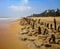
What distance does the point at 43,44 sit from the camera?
4.20 ft

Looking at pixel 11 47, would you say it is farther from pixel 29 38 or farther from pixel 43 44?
pixel 43 44

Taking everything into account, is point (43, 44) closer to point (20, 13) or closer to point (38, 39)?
point (38, 39)

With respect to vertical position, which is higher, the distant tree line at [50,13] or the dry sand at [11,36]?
the distant tree line at [50,13]

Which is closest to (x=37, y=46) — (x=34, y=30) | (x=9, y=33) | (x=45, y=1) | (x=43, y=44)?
(x=43, y=44)

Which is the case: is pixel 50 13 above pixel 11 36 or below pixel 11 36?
above

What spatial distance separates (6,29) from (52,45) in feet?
1.57

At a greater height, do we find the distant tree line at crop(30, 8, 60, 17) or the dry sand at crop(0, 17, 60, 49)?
the distant tree line at crop(30, 8, 60, 17)

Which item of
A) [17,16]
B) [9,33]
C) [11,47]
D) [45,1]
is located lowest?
[11,47]

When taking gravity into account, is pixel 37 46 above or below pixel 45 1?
below

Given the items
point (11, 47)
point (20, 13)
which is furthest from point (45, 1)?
point (11, 47)

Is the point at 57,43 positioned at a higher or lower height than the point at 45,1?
lower

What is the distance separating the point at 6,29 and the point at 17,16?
17 centimetres

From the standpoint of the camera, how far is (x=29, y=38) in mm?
1316

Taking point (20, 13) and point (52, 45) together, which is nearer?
point (52, 45)
